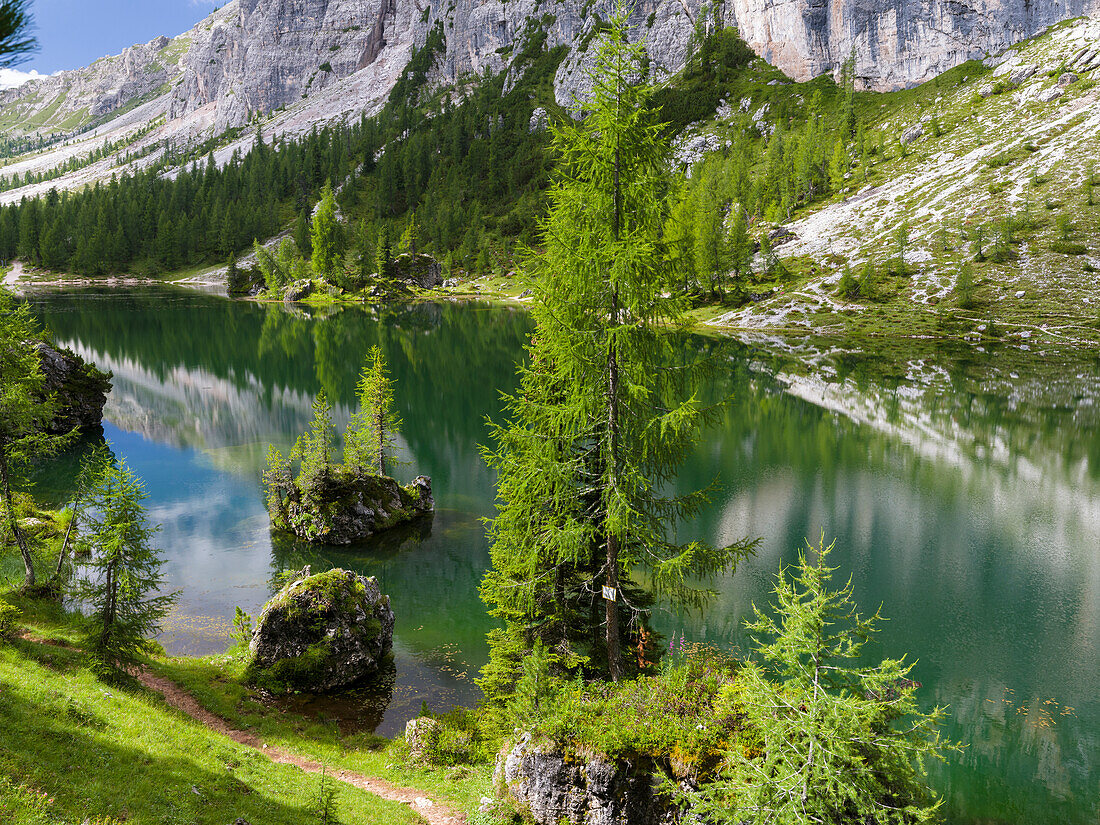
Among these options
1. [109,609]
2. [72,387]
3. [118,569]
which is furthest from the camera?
[72,387]

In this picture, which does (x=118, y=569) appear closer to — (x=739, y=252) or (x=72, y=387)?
(x=72, y=387)

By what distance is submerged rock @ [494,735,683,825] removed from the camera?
11.1m

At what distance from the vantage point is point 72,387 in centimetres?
4762

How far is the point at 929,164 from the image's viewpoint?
137375 mm

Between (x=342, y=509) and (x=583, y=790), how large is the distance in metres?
24.4

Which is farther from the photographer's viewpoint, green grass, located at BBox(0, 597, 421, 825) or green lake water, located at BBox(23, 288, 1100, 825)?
green lake water, located at BBox(23, 288, 1100, 825)

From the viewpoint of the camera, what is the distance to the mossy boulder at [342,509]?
105 feet

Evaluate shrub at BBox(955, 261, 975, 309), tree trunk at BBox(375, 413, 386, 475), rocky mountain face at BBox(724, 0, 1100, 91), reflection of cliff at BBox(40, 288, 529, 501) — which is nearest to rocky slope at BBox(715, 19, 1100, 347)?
shrub at BBox(955, 261, 975, 309)

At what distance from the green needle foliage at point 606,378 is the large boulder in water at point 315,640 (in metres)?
8.32

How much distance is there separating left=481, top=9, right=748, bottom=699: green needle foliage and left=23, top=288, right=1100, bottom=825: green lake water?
1.87 meters

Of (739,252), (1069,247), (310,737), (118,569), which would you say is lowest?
(310,737)

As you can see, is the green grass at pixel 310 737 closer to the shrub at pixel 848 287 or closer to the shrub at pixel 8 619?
the shrub at pixel 8 619

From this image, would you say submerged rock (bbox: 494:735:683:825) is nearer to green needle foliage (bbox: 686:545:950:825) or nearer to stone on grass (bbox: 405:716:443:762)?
green needle foliage (bbox: 686:545:950:825)

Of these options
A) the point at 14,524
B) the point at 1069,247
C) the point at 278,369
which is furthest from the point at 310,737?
the point at 1069,247
